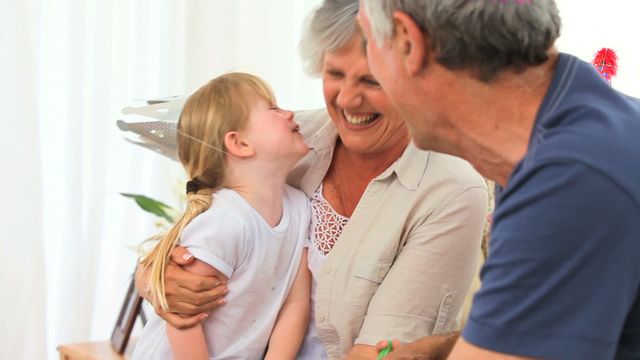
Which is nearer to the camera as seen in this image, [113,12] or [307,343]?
[307,343]

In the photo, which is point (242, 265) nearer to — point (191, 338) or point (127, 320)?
point (191, 338)

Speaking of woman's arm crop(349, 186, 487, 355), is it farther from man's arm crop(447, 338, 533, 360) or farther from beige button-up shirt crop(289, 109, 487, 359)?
man's arm crop(447, 338, 533, 360)

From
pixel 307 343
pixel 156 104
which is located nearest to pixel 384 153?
pixel 307 343

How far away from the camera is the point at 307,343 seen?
1.85 metres

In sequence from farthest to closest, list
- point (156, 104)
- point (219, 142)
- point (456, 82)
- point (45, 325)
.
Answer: point (45, 325) → point (156, 104) → point (219, 142) → point (456, 82)

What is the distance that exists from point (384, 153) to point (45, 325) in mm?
1744

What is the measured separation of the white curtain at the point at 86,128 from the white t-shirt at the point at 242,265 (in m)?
1.12

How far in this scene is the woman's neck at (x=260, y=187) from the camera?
71.1 inches

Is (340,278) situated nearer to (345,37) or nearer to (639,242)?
(345,37)

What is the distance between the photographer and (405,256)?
1.68m

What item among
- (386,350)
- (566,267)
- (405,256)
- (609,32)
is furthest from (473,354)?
→ (609,32)

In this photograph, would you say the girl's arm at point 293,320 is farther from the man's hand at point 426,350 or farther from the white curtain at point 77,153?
the white curtain at point 77,153

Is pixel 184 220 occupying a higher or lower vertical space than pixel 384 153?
lower

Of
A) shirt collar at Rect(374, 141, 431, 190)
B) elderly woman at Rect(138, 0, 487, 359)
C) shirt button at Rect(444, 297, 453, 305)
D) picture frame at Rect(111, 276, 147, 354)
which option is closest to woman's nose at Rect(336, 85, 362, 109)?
elderly woman at Rect(138, 0, 487, 359)
